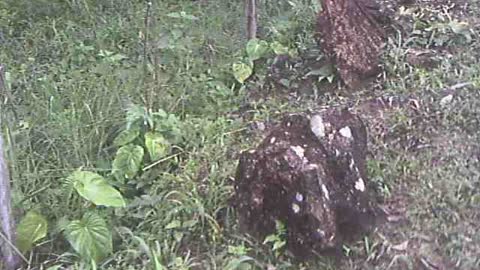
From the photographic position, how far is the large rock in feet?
9.10

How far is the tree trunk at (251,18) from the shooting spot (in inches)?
166

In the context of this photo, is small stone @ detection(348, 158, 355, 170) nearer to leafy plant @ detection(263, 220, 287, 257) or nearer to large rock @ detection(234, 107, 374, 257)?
large rock @ detection(234, 107, 374, 257)

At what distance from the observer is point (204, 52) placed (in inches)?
170

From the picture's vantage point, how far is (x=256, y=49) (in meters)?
4.20

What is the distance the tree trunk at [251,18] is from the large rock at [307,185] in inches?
53.6

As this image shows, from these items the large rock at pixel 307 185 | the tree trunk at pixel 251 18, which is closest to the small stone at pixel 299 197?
the large rock at pixel 307 185

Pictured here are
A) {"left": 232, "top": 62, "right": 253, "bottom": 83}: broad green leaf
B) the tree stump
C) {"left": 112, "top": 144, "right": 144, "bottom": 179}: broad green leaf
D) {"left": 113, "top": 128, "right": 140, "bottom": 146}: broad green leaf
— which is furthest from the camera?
{"left": 232, "top": 62, "right": 253, "bottom": 83}: broad green leaf

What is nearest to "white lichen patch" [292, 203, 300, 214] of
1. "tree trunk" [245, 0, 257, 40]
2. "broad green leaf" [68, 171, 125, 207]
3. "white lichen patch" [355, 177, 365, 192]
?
"white lichen patch" [355, 177, 365, 192]

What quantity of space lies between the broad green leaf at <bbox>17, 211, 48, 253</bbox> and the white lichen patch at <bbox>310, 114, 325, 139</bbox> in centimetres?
107

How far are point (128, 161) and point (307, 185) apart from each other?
907 mm

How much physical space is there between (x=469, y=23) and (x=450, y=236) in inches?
67.3

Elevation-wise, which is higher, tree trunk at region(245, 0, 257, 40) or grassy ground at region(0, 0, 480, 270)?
tree trunk at region(245, 0, 257, 40)

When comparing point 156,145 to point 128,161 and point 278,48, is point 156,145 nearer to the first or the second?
point 128,161

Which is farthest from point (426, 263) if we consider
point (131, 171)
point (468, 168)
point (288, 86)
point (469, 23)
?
point (469, 23)
